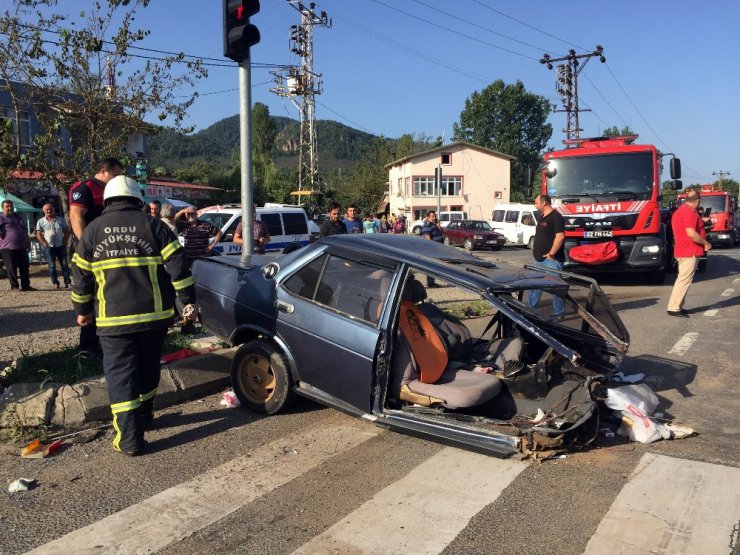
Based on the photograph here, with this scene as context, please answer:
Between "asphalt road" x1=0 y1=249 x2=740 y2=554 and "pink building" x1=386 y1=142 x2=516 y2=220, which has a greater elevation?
"pink building" x1=386 y1=142 x2=516 y2=220

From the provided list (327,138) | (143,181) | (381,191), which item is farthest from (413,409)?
(327,138)

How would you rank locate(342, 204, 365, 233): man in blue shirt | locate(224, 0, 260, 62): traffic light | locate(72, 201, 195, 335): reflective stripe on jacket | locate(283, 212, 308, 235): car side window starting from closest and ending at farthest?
locate(72, 201, 195, 335): reflective stripe on jacket
locate(224, 0, 260, 62): traffic light
locate(342, 204, 365, 233): man in blue shirt
locate(283, 212, 308, 235): car side window

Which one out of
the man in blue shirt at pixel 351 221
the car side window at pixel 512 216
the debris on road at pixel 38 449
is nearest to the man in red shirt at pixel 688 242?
the man in blue shirt at pixel 351 221

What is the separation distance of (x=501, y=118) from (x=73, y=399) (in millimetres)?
87400

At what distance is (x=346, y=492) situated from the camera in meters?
3.90

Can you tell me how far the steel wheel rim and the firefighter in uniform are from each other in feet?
3.15

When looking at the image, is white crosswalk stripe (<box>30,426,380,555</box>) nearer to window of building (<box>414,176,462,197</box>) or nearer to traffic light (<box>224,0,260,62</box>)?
traffic light (<box>224,0,260,62</box>)

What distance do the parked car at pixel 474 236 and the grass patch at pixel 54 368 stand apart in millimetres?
24673

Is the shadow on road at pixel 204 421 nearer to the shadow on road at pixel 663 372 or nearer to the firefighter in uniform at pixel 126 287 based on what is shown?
the firefighter in uniform at pixel 126 287

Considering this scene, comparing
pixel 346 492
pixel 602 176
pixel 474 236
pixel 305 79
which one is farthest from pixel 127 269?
pixel 305 79

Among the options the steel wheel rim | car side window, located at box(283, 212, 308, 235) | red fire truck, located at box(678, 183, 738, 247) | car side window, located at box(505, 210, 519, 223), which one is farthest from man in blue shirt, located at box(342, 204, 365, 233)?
car side window, located at box(505, 210, 519, 223)

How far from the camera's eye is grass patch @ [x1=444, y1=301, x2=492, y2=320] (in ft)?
31.8

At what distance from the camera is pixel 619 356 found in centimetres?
498

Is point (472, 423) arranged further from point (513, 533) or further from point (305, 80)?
point (305, 80)
